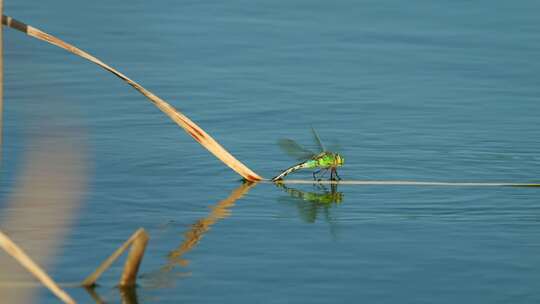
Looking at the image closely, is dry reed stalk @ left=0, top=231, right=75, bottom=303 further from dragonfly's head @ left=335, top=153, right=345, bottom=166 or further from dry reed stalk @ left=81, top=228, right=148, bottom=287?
dragonfly's head @ left=335, top=153, right=345, bottom=166

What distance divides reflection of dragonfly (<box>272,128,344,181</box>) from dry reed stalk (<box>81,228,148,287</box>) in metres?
1.96

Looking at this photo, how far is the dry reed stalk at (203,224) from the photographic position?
15.4ft

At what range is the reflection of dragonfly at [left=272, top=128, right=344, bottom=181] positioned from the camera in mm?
6027

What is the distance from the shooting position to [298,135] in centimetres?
687

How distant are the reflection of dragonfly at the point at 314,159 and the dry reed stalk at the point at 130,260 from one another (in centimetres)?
196

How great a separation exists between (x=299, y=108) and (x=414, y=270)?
117 inches

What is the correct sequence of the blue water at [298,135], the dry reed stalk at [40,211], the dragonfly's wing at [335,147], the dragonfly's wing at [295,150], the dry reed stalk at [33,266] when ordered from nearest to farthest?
the dry reed stalk at [40,211] → the dry reed stalk at [33,266] → the blue water at [298,135] → the dragonfly's wing at [295,150] → the dragonfly's wing at [335,147]

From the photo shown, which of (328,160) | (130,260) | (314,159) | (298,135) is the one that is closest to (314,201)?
(328,160)

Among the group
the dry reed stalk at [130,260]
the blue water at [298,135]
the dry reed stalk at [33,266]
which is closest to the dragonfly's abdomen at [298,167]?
the blue water at [298,135]

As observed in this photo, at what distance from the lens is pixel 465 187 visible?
232 inches

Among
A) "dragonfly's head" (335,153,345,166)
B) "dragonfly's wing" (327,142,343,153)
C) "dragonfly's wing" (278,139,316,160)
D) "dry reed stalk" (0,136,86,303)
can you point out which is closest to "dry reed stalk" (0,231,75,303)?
"dry reed stalk" (0,136,86,303)

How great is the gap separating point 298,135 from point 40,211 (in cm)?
247

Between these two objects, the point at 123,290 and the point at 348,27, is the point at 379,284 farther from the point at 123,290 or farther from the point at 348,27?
the point at 348,27

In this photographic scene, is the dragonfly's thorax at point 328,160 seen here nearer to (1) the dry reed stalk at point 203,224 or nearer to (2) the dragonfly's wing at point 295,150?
(2) the dragonfly's wing at point 295,150
